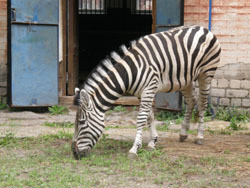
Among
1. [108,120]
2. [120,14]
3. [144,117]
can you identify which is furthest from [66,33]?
[120,14]

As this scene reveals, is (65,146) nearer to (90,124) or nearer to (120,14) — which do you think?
(90,124)

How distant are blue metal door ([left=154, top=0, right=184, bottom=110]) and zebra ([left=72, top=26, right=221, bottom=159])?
184 cm

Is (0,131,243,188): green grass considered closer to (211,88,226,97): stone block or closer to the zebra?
Answer: the zebra

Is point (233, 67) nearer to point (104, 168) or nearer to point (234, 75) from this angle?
point (234, 75)

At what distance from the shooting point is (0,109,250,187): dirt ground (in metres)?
6.19

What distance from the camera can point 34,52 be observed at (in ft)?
29.3

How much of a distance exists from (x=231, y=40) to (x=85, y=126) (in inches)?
168

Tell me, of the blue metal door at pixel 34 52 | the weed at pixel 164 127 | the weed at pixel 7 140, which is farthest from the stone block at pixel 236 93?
the weed at pixel 7 140

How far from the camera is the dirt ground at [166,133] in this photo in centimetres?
619

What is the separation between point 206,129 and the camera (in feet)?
26.3

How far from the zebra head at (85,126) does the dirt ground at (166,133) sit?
3.68 ft

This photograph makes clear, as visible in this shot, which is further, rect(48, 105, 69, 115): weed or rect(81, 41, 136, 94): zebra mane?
rect(48, 105, 69, 115): weed

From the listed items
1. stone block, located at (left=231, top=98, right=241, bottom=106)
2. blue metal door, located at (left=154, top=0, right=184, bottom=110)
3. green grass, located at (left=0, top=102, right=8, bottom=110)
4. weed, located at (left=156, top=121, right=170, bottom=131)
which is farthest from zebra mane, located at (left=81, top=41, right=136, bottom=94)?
green grass, located at (left=0, top=102, right=8, bottom=110)

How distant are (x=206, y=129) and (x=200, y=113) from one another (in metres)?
1.14
